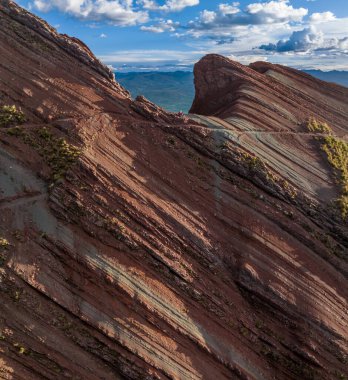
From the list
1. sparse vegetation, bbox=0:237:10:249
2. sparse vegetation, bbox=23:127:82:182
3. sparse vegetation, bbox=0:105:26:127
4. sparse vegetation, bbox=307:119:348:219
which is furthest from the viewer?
sparse vegetation, bbox=307:119:348:219

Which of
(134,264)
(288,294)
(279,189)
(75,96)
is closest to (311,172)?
(279,189)

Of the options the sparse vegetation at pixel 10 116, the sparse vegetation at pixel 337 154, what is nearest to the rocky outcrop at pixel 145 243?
the sparse vegetation at pixel 10 116

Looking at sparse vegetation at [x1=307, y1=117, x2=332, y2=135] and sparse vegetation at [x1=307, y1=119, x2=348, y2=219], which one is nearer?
sparse vegetation at [x1=307, y1=119, x2=348, y2=219]

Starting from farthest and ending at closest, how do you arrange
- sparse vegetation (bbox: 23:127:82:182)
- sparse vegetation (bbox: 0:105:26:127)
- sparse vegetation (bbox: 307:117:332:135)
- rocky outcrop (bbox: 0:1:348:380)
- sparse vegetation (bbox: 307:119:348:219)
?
sparse vegetation (bbox: 307:117:332:135)
sparse vegetation (bbox: 307:119:348:219)
sparse vegetation (bbox: 0:105:26:127)
sparse vegetation (bbox: 23:127:82:182)
rocky outcrop (bbox: 0:1:348:380)

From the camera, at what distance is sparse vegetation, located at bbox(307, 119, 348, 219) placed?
1236 inches

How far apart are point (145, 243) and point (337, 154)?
2224 cm

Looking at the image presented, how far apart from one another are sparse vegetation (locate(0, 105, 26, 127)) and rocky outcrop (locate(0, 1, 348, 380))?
8.2 inches

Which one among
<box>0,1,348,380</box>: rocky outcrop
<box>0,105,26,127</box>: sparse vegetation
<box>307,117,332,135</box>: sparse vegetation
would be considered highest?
<box>0,105,26,127</box>: sparse vegetation

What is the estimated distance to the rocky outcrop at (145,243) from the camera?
840 inches

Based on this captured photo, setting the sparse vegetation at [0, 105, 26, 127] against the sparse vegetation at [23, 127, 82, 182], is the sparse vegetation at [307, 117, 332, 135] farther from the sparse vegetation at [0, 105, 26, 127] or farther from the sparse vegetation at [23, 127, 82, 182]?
the sparse vegetation at [0, 105, 26, 127]

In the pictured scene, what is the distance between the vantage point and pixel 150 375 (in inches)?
834

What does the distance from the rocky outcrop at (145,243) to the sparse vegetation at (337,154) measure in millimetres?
1007

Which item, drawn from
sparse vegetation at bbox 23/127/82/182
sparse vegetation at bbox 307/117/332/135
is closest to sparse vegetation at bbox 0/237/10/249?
sparse vegetation at bbox 23/127/82/182

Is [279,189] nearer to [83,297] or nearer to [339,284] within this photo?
[339,284]
